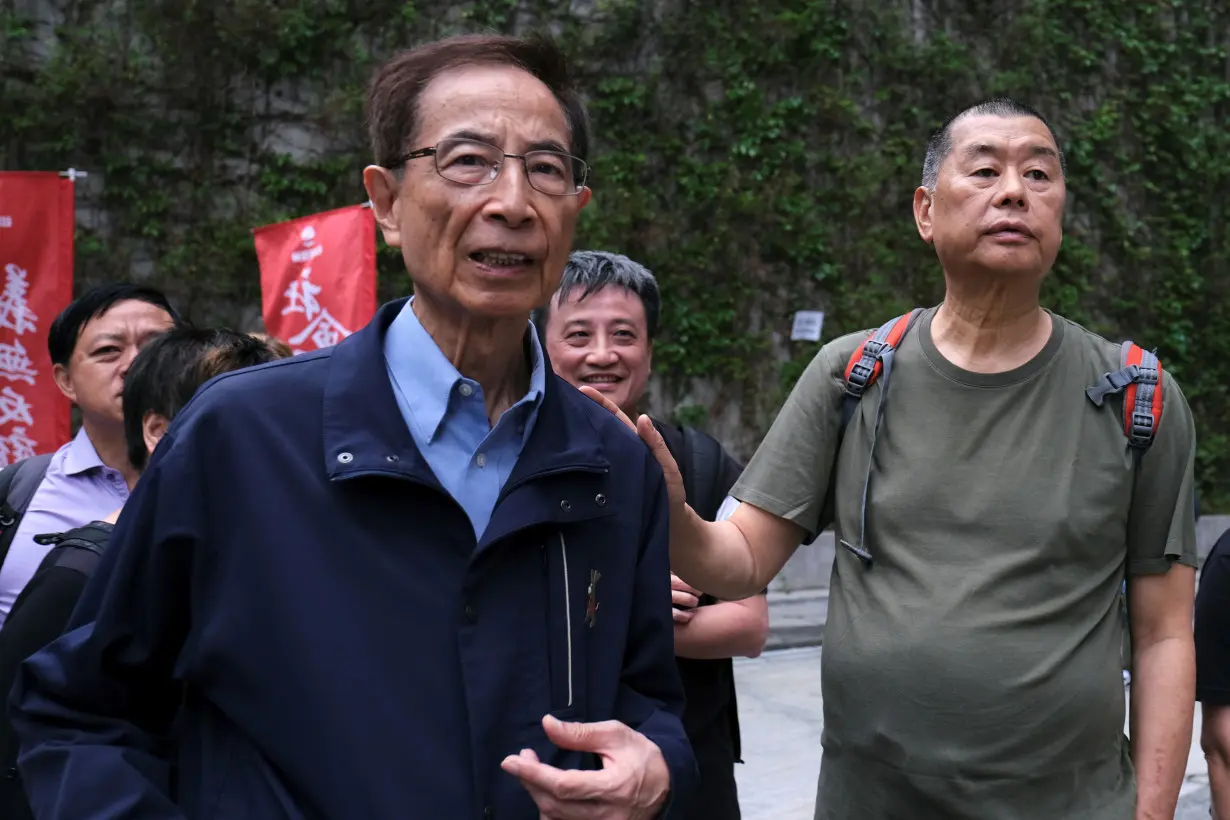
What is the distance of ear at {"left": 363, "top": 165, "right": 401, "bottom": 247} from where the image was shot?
63.6 inches

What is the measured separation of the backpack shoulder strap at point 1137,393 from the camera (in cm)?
220

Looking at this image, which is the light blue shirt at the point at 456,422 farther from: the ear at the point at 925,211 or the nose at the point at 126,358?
the nose at the point at 126,358

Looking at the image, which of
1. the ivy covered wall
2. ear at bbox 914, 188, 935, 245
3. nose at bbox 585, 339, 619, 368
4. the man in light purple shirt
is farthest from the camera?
the ivy covered wall

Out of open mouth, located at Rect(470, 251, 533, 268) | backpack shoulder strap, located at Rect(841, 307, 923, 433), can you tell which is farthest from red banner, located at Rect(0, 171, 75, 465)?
open mouth, located at Rect(470, 251, 533, 268)

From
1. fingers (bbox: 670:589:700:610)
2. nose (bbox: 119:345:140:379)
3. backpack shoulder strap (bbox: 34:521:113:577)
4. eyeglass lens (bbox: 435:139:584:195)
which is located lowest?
fingers (bbox: 670:589:700:610)

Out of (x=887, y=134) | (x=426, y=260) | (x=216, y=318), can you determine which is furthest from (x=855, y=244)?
(x=426, y=260)

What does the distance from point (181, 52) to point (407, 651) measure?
8.60 m

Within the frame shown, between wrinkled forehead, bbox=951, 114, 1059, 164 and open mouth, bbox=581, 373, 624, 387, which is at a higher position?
wrinkled forehead, bbox=951, 114, 1059, 164

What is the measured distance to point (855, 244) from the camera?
10.9 meters

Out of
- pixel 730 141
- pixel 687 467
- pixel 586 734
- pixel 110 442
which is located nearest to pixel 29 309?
pixel 110 442

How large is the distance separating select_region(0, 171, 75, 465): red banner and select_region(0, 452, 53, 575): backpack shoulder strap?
2492mm

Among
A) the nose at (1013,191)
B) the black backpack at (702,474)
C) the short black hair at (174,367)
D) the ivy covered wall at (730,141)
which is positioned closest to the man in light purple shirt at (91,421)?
the short black hair at (174,367)

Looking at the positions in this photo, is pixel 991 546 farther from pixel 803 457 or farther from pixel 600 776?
pixel 600 776

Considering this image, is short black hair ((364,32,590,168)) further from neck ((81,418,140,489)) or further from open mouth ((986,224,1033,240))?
neck ((81,418,140,489))
